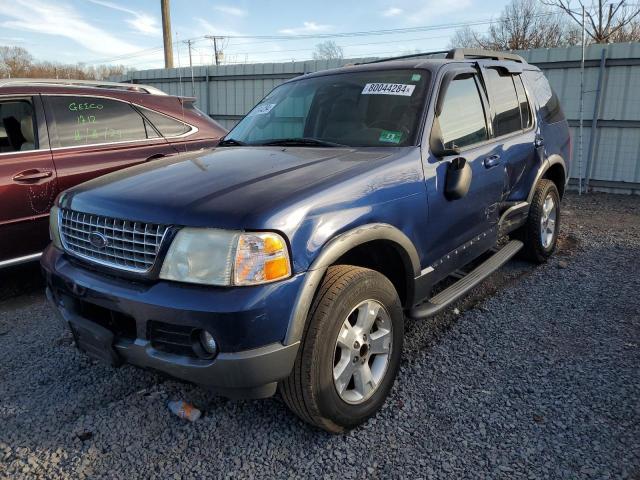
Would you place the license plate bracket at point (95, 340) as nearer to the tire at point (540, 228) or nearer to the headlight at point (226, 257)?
the headlight at point (226, 257)

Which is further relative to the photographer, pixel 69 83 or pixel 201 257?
pixel 69 83

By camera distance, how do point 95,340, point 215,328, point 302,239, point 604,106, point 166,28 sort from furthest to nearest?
point 166,28
point 604,106
point 95,340
point 302,239
point 215,328

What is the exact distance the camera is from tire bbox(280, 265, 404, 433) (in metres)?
2.15

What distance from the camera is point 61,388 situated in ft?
9.34

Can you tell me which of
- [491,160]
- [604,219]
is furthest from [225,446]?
[604,219]

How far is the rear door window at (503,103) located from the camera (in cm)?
377

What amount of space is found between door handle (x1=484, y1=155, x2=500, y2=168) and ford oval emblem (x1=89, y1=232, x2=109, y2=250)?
2.48 meters

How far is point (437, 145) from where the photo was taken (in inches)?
115

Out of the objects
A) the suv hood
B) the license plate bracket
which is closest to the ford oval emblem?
the suv hood

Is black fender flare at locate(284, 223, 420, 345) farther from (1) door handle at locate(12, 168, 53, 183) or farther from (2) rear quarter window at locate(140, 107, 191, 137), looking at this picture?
(2) rear quarter window at locate(140, 107, 191, 137)

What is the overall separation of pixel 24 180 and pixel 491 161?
11.8 ft

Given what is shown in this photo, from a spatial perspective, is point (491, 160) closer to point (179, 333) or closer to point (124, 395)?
point (179, 333)

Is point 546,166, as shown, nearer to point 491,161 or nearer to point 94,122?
point 491,161

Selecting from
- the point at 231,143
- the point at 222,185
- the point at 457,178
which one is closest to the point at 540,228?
the point at 457,178
